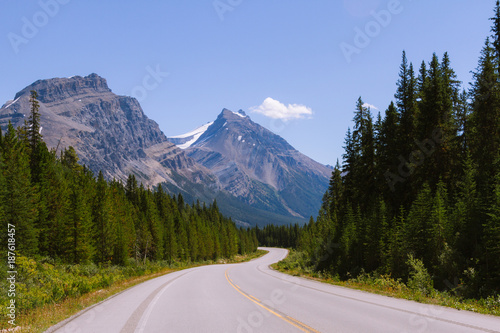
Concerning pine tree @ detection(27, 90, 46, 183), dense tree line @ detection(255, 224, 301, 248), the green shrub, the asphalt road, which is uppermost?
pine tree @ detection(27, 90, 46, 183)

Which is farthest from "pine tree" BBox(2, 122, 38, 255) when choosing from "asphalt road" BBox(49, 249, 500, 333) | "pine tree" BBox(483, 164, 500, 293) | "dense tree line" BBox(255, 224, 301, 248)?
"dense tree line" BBox(255, 224, 301, 248)

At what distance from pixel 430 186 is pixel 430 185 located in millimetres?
148

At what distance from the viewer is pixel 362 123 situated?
38.5m

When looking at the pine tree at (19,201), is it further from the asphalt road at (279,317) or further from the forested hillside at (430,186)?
the forested hillside at (430,186)

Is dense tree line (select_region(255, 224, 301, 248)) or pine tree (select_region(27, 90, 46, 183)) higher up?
pine tree (select_region(27, 90, 46, 183))

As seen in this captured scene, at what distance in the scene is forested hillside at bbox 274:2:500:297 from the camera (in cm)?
1950

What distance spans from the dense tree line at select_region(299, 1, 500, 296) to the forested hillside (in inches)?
2.9

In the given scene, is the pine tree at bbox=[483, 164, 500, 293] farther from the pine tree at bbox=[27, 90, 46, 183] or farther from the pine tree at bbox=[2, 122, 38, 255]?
the pine tree at bbox=[27, 90, 46, 183]

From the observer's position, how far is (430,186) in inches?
1113

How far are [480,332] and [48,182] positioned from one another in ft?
142

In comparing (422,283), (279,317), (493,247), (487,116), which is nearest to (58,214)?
(279,317)

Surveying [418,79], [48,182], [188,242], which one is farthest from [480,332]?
[188,242]

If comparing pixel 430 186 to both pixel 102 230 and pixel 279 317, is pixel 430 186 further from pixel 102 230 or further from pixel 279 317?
pixel 102 230

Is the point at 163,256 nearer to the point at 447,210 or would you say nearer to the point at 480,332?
the point at 447,210
